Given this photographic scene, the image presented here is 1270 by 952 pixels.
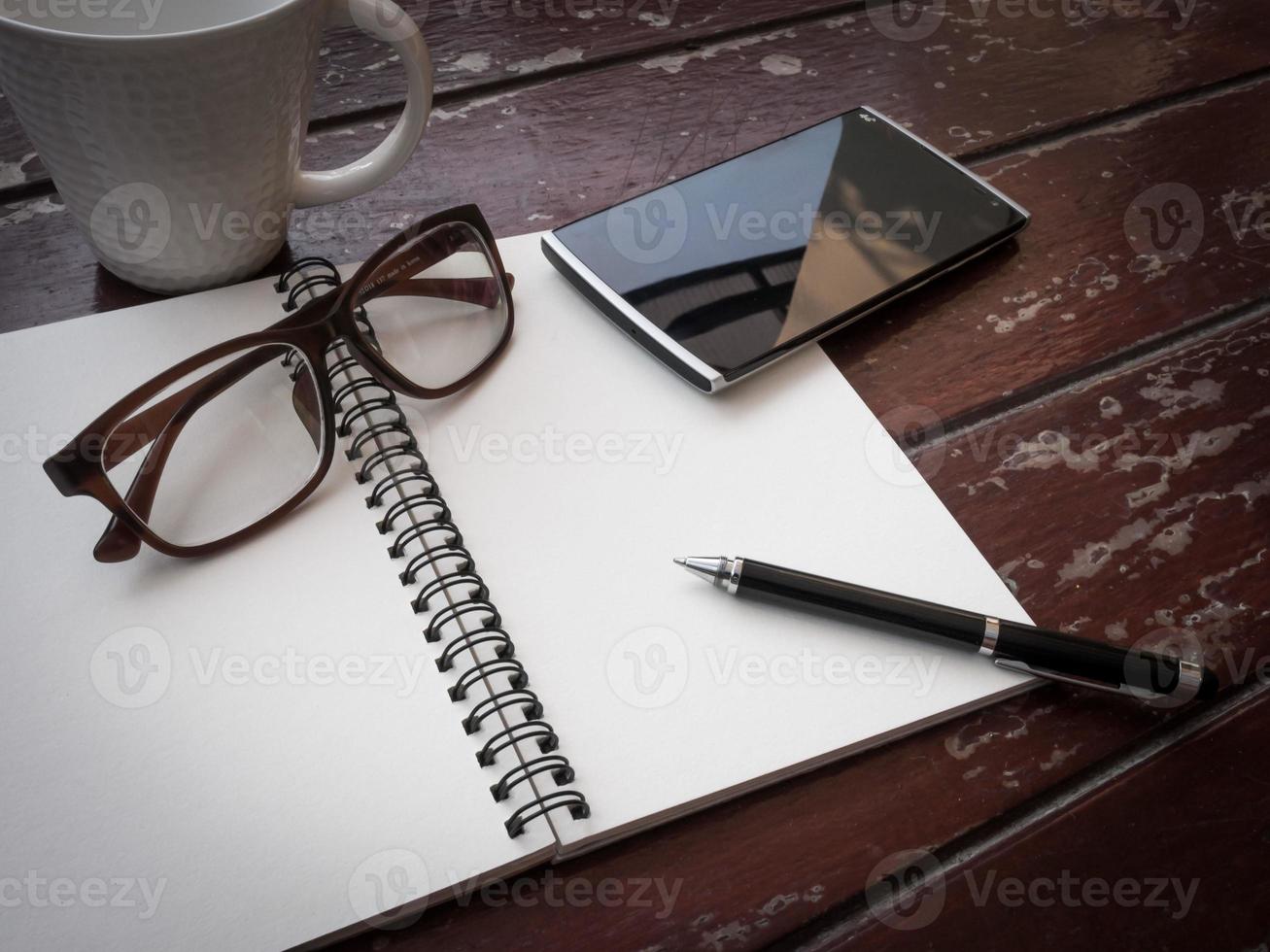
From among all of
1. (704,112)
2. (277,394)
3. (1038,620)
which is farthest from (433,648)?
(704,112)

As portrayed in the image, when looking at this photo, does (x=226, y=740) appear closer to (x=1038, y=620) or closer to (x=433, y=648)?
(x=433, y=648)

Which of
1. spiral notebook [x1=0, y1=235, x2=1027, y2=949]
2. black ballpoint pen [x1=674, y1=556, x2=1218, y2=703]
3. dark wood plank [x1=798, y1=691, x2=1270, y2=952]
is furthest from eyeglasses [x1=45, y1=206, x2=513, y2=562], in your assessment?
dark wood plank [x1=798, y1=691, x2=1270, y2=952]

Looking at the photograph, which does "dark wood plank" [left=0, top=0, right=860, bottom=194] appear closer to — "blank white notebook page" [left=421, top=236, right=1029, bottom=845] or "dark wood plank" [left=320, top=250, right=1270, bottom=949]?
"blank white notebook page" [left=421, top=236, right=1029, bottom=845]

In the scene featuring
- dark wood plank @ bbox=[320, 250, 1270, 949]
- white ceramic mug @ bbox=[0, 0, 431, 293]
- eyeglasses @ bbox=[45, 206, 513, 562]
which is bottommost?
dark wood plank @ bbox=[320, 250, 1270, 949]

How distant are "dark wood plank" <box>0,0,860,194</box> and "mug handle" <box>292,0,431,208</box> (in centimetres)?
14

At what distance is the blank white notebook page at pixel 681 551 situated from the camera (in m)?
0.44

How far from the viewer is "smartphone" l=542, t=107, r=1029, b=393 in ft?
1.88

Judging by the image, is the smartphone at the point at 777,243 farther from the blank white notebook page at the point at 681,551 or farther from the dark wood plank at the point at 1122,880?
the dark wood plank at the point at 1122,880

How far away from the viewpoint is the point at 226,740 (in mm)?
417

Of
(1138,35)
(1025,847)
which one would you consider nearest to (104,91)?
(1025,847)

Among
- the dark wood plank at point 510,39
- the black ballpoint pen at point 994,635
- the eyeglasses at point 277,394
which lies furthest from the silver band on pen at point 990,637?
the dark wood plank at point 510,39

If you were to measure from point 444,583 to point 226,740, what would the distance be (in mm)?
108

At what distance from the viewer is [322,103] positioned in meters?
0.71

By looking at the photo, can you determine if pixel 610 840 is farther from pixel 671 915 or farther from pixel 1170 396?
pixel 1170 396
